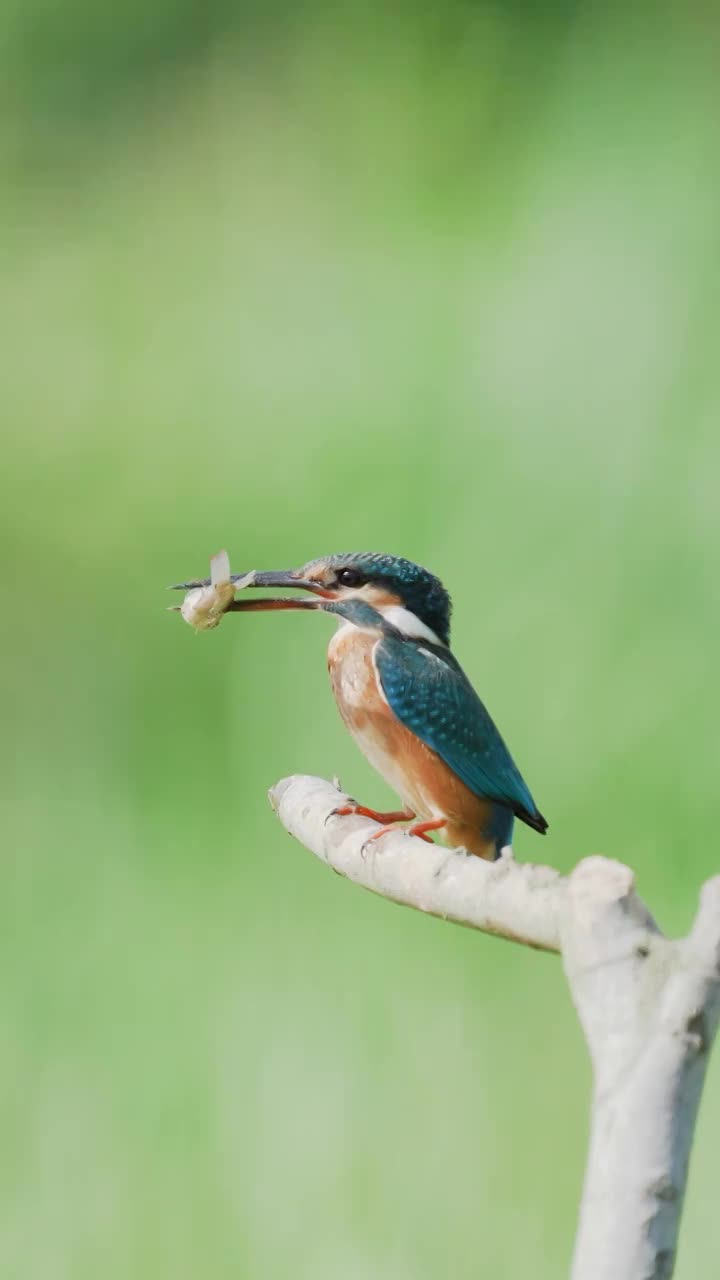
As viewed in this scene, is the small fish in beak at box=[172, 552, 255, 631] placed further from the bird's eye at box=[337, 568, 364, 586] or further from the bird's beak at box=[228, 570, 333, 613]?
the bird's eye at box=[337, 568, 364, 586]

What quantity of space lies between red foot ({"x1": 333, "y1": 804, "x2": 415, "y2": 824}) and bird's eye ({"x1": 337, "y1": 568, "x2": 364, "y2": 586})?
0.25 meters

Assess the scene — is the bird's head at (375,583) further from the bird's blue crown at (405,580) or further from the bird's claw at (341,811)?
the bird's claw at (341,811)

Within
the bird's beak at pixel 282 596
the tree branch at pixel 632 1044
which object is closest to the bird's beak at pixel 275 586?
the bird's beak at pixel 282 596

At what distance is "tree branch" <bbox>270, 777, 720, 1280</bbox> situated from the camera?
2.37ft

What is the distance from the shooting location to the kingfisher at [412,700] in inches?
58.6

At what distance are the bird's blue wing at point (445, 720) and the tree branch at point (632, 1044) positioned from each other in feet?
2.01

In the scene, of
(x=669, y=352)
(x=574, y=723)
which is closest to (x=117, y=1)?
(x=669, y=352)

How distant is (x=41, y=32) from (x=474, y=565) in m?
1.63

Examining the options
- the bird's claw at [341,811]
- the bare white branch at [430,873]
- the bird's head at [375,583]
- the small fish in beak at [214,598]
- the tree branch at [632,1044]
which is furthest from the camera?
the bird's head at [375,583]

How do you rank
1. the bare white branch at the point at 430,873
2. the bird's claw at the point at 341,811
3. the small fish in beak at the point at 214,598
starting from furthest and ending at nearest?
the small fish in beak at the point at 214,598
the bird's claw at the point at 341,811
the bare white branch at the point at 430,873

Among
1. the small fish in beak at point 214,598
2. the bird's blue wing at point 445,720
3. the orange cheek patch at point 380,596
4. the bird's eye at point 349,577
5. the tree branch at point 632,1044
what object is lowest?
the tree branch at point 632,1044

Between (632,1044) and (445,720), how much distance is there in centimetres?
75

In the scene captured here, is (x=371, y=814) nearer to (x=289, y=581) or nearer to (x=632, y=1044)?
(x=289, y=581)

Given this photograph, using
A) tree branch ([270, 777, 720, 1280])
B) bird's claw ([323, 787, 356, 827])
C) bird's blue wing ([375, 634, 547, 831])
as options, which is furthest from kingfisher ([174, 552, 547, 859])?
tree branch ([270, 777, 720, 1280])
